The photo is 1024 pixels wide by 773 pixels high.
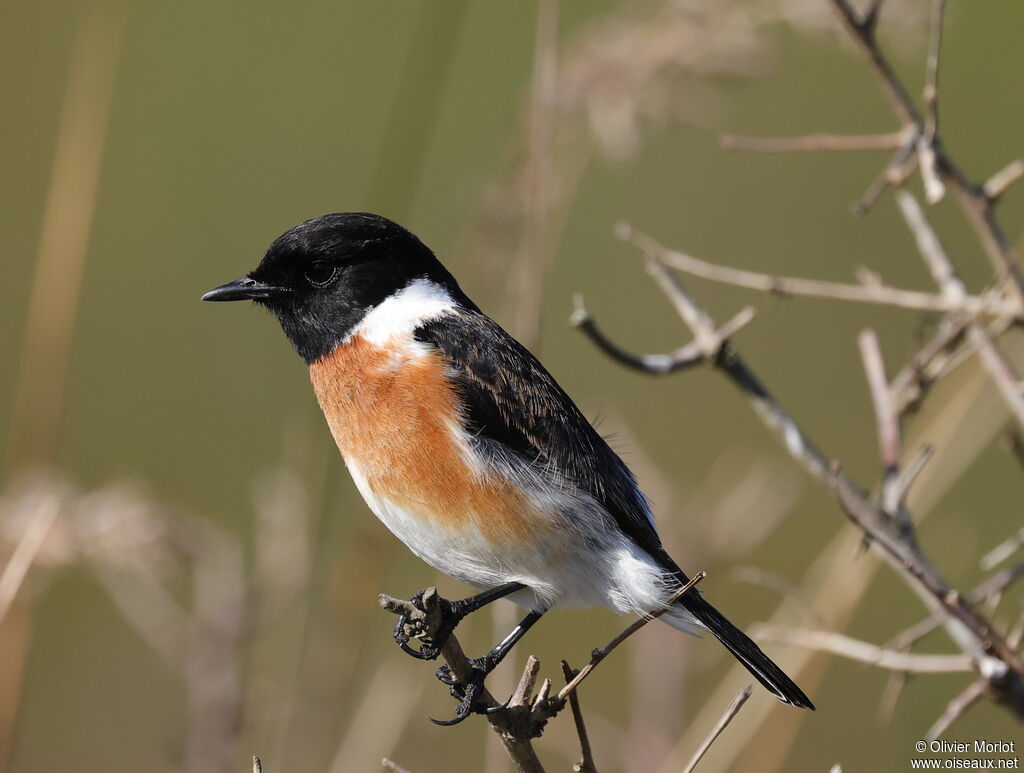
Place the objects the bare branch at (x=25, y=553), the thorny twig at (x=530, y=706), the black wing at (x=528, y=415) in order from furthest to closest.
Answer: the black wing at (x=528, y=415), the bare branch at (x=25, y=553), the thorny twig at (x=530, y=706)

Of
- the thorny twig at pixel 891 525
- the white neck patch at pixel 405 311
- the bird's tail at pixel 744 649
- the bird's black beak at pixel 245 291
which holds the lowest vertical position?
the bird's tail at pixel 744 649

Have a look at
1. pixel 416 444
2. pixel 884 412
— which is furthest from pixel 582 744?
pixel 884 412

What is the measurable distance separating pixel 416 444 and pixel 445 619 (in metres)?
0.50

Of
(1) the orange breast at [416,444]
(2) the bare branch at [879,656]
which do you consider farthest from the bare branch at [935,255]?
(1) the orange breast at [416,444]

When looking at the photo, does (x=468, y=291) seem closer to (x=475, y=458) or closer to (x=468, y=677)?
(x=475, y=458)

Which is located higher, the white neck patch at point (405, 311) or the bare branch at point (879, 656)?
the white neck patch at point (405, 311)

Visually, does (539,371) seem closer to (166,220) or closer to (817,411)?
(817,411)

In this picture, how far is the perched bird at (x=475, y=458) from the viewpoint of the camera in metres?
2.79

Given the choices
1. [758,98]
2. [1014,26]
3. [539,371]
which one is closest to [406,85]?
[539,371]

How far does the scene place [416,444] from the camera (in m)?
2.82

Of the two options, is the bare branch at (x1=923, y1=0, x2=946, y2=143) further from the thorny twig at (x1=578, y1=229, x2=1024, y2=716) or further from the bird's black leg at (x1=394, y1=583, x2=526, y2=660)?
the bird's black leg at (x1=394, y1=583, x2=526, y2=660)

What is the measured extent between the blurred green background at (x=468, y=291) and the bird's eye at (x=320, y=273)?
293 millimetres

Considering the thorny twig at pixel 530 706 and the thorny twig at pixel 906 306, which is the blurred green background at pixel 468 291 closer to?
the thorny twig at pixel 906 306

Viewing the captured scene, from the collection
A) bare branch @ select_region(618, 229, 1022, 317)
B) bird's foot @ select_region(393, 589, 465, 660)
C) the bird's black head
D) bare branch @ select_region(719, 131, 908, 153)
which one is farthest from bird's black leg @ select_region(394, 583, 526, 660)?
bare branch @ select_region(719, 131, 908, 153)
